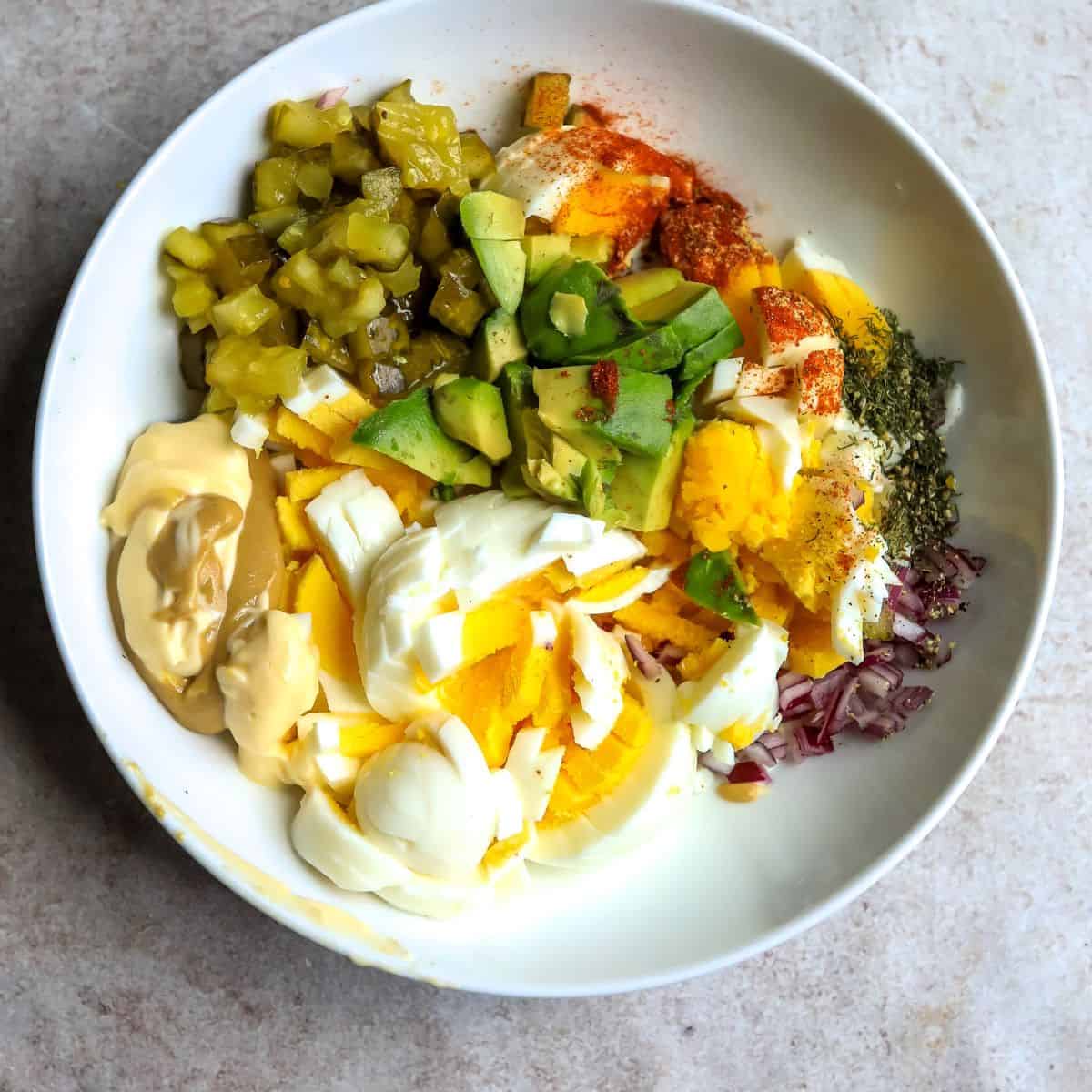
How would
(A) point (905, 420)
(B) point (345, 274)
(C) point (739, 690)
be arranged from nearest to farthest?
(B) point (345, 274), (C) point (739, 690), (A) point (905, 420)

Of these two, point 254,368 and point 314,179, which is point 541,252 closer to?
point 314,179

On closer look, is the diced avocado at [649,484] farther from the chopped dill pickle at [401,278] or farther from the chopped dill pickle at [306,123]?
the chopped dill pickle at [306,123]

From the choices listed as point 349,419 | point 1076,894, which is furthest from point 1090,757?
point 349,419

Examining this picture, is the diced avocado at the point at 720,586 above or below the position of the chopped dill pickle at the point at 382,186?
below

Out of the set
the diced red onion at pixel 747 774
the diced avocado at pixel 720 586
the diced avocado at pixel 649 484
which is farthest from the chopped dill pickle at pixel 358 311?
the diced red onion at pixel 747 774

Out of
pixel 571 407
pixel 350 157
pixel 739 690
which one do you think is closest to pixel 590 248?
pixel 571 407

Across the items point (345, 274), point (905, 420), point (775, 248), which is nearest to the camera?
point (345, 274)
